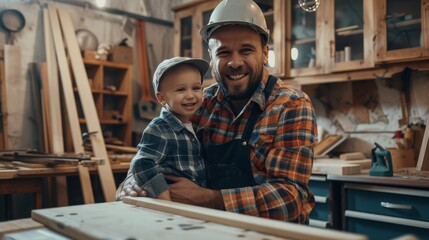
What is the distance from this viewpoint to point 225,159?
1.44 metres

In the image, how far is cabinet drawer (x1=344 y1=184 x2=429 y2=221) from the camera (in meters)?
2.07

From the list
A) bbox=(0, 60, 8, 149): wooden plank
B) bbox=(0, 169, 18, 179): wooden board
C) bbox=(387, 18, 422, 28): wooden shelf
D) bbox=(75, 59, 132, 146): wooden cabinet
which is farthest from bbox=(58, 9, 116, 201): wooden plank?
bbox=(387, 18, 422, 28): wooden shelf

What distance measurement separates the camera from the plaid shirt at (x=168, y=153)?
4.59ft

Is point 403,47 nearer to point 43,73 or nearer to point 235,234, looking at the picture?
point 235,234

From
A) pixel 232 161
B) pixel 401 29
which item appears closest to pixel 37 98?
pixel 232 161

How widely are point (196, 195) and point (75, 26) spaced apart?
309 centimetres

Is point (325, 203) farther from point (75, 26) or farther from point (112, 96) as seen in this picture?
point (75, 26)

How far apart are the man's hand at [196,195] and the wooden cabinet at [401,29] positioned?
1856 millimetres

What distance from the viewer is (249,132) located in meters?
1.44

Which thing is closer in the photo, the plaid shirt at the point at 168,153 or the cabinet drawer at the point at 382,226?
the plaid shirt at the point at 168,153

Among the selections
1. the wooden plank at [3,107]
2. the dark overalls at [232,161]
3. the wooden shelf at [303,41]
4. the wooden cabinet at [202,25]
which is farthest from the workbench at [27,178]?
the wooden shelf at [303,41]

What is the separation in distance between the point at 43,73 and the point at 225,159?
100.0 inches

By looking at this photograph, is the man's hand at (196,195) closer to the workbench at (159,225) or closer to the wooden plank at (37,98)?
the workbench at (159,225)

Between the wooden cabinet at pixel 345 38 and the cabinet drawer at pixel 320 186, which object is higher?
the wooden cabinet at pixel 345 38
